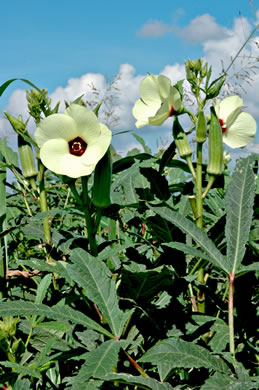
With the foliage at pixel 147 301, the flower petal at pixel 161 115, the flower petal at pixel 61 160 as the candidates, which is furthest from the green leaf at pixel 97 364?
the flower petal at pixel 161 115

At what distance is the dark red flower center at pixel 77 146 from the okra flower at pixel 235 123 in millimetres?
423

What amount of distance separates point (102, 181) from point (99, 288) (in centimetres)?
A: 27

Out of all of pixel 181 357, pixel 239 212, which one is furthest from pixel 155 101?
pixel 181 357

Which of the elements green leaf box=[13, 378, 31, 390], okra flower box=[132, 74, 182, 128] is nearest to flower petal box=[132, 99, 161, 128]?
okra flower box=[132, 74, 182, 128]

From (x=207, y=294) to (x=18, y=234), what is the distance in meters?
1.48

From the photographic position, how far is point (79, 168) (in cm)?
111

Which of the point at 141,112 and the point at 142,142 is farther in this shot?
the point at 142,142

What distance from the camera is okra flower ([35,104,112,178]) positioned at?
1114 millimetres

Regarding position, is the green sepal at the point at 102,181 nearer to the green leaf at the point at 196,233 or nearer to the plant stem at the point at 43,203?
the green leaf at the point at 196,233

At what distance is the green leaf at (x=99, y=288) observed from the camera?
37.9 inches

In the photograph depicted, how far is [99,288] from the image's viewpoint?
0.97 m

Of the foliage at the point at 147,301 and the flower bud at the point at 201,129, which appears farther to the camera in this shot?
the flower bud at the point at 201,129

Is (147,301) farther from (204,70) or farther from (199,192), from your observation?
(204,70)

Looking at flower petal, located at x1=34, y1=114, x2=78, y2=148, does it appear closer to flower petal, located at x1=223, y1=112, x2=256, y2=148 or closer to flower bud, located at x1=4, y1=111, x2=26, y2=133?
flower bud, located at x1=4, y1=111, x2=26, y2=133
